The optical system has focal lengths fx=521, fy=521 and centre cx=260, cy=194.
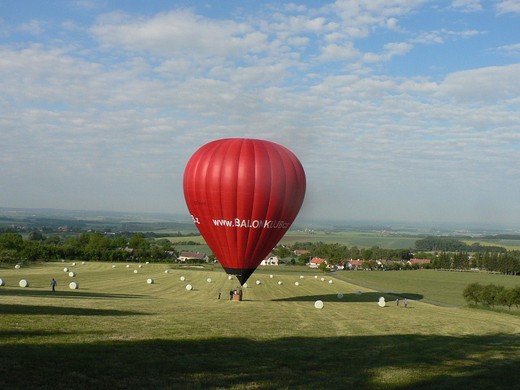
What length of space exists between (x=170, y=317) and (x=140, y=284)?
35.2m

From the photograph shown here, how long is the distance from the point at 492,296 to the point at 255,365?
149 ft

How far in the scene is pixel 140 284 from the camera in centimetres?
6075

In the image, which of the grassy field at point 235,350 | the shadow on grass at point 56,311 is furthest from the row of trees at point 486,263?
the shadow on grass at point 56,311

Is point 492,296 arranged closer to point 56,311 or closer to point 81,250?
point 56,311

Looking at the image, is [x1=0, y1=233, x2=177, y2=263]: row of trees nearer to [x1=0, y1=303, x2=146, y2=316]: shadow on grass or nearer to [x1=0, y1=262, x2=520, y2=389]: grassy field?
[x1=0, y1=303, x2=146, y2=316]: shadow on grass

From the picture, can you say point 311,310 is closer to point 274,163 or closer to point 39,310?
point 274,163

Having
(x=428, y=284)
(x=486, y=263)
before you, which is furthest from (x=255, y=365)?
(x=486, y=263)

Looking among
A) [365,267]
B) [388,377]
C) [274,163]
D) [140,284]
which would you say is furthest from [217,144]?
[365,267]

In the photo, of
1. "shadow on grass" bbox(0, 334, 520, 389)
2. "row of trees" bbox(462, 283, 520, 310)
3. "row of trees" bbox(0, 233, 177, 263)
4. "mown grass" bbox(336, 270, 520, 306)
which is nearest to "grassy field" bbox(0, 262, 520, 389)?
"shadow on grass" bbox(0, 334, 520, 389)

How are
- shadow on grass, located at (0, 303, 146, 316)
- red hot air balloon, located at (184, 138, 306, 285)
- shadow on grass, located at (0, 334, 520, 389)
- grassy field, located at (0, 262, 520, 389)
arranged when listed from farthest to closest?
red hot air balloon, located at (184, 138, 306, 285) < shadow on grass, located at (0, 303, 146, 316) < grassy field, located at (0, 262, 520, 389) < shadow on grass, located at (0, 334, 520, 389)

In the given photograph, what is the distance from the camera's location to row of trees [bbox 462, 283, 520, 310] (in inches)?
2117

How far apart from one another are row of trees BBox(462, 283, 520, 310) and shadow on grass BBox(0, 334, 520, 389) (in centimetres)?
3328

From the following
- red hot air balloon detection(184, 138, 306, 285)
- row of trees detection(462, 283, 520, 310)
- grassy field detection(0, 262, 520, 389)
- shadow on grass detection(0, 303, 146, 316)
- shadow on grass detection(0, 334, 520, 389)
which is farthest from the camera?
row of trees detection(462, 283, 520, 310)

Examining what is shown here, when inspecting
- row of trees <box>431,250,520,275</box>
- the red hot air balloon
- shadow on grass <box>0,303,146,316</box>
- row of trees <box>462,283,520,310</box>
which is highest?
the red hot air balloon
